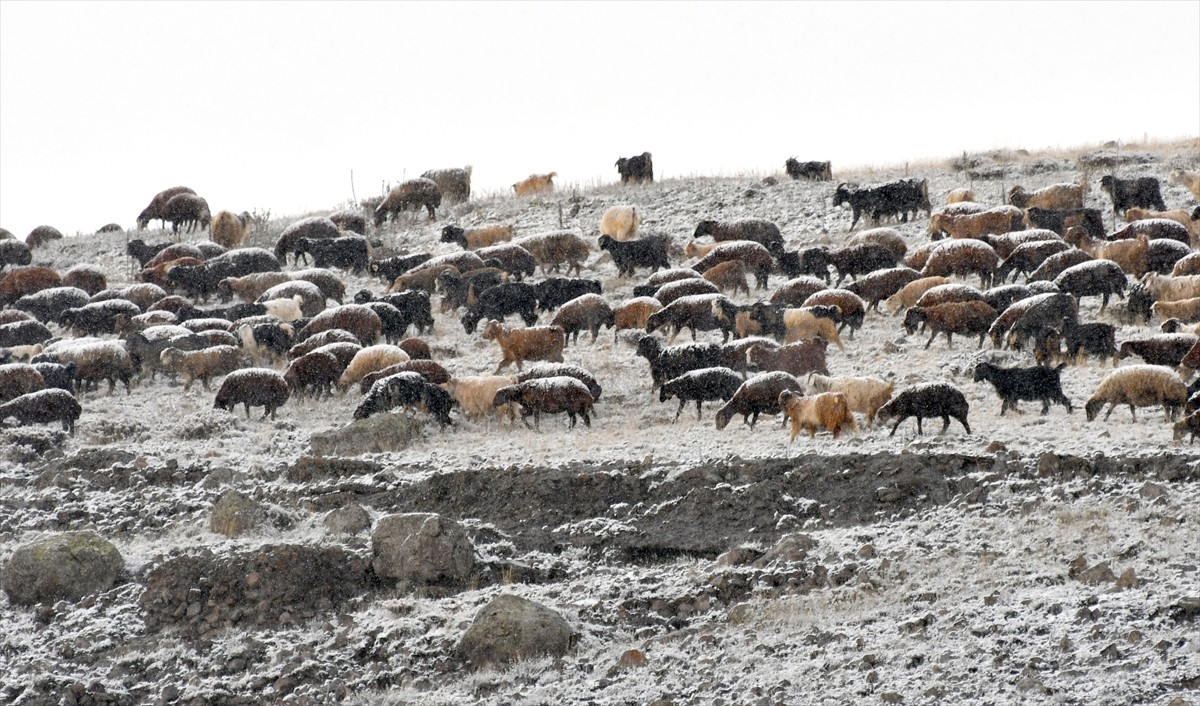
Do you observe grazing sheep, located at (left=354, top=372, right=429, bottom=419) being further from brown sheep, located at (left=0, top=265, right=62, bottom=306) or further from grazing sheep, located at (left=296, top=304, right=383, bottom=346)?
brown sheep, located at (left=0, top=265, right=62, bottom=306)

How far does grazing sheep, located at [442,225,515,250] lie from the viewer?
87.4 feet

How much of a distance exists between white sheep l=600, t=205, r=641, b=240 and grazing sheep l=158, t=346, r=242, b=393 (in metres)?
8.73

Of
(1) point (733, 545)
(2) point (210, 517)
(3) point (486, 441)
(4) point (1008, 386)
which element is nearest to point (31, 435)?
(2) point (210, 517)

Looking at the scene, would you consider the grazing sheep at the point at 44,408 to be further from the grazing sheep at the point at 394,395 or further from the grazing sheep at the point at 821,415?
the grazing sheep at the point at 821,415

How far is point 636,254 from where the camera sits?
2344 centimetres

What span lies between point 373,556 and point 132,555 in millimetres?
2344

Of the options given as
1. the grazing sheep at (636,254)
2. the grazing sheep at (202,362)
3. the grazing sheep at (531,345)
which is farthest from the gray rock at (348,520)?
the grazing sheep at (636,254)

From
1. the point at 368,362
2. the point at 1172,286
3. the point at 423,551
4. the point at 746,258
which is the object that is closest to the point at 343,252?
the point at 746,258

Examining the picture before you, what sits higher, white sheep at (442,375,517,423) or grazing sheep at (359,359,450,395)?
grazing sheep at (359,359,450,395)

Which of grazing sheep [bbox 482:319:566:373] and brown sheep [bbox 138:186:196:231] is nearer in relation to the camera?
grazing sheep [bbox 482:319:566:373]

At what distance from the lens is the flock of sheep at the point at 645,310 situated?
1555 cm

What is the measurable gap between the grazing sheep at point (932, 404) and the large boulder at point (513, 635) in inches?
184

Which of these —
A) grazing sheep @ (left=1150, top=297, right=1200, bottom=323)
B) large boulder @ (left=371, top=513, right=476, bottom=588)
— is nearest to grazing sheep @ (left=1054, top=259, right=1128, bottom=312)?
grazing sheep @ (left=1150, top=297, right=1200, bottom=323)

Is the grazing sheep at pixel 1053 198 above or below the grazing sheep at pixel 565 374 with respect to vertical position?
above
